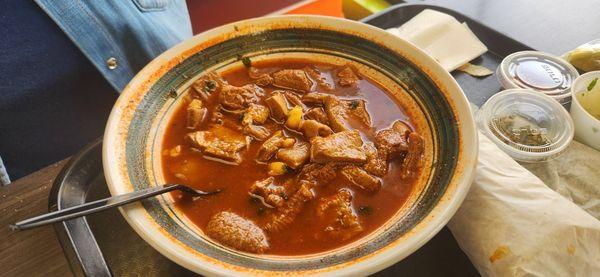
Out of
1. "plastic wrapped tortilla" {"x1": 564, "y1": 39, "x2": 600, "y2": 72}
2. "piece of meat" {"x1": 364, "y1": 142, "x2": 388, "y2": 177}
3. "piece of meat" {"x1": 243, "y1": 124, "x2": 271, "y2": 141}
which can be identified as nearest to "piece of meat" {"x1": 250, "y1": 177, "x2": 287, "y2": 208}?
"piece of meat" {"x1": 243, "y1": 124, "x2": 271, "y2": 141}

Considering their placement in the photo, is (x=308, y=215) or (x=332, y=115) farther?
(x=332, y=115)

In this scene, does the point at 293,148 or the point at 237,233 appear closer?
the point at 237,233

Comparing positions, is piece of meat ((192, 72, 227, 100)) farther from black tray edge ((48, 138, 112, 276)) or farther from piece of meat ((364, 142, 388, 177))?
piece of meat ((364, 142, 388, 177))

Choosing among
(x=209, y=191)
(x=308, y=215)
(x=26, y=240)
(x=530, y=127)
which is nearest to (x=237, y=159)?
(x=209, y=191)

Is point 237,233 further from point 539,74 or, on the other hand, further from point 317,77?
point 539,74

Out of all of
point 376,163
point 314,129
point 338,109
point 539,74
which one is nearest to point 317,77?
point 338,109

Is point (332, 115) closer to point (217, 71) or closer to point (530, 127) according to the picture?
point (217, 71)
